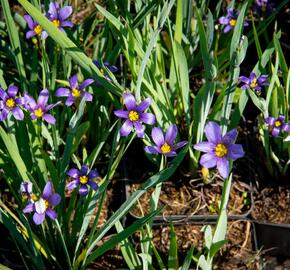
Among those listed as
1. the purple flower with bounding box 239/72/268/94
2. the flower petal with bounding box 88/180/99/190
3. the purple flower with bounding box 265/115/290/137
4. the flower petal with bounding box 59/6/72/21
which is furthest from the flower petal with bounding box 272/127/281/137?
the flower petal with bounding box 59/6/72/21

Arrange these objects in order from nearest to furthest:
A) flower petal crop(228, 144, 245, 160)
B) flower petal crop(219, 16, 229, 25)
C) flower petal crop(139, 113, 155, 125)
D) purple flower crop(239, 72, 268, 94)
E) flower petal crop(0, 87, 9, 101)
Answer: flower petal crop(228, 144, 245, 160), flower petal crop(139, 113, 155, 125), flower petal crop(0, 87, 9, 101), purple flower crop(239, 72, 268, 94), flower petal crop(219, 16, 229, 25)

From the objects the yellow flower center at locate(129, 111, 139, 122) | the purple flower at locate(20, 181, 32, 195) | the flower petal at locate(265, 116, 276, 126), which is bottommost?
the purple flower at locate(20, 181, 32, 195)

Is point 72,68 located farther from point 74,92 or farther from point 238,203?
point 238,203

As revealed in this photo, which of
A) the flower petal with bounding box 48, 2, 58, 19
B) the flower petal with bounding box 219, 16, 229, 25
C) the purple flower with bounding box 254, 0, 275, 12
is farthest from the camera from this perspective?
the purple flower with bounding box 254, 0, 275, 12

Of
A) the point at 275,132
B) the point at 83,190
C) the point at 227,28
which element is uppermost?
the point at 227,28

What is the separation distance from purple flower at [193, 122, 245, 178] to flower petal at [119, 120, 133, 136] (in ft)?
0.69

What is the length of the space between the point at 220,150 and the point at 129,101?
319 millimetres

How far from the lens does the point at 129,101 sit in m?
1.50

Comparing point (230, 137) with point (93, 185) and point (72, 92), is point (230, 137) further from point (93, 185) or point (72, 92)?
point (72, 92)

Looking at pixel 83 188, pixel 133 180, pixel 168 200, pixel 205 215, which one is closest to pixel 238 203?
pixel 205 215

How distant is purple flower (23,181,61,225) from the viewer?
1400mm

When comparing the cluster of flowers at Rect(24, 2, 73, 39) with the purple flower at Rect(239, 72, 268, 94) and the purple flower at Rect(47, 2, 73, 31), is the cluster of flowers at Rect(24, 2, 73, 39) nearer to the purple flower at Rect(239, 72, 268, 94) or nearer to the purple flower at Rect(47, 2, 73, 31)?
the purple flower at Rect(47, 2, 73, 31)

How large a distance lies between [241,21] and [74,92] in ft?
2.11

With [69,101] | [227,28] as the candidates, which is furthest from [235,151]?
[227,28]
